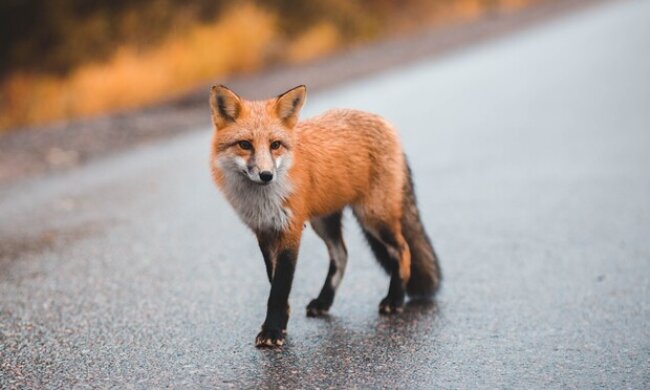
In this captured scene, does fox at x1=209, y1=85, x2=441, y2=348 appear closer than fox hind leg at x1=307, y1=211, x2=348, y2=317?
Yes

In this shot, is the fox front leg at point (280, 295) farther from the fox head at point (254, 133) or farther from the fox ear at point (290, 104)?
the fox ear at point (290, 104)

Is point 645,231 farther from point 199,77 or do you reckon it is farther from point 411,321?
point 199,77

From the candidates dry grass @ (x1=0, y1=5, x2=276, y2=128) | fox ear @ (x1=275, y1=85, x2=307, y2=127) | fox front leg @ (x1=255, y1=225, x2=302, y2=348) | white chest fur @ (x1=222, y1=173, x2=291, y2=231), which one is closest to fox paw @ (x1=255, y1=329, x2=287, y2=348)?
fox front leg @ (x1=255, y1=225, x2=302, y2=348)

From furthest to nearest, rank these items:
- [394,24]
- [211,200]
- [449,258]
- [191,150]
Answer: [394,24]
[191,150]
[211,200]
[449,258]

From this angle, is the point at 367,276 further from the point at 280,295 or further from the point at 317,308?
the point at 280,295

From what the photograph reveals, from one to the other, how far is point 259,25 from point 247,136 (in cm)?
1302

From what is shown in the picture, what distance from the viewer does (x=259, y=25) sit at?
17.3 meters

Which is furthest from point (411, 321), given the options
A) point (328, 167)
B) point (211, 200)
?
point (211, 200)

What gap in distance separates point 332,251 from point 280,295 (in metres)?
0.82

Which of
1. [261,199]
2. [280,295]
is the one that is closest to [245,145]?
[261,199]

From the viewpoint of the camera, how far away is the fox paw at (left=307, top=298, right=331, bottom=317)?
5.32 meters

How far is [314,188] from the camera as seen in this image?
5.04 m

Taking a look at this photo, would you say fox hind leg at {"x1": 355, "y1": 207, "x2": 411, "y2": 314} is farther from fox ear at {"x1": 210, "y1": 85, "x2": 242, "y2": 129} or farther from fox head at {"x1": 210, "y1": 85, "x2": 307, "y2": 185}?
fox ear at {"x1": 210, "y1": 85, "x2": 242, "y2": 129}

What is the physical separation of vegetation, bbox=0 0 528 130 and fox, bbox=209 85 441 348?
857 centimetres
